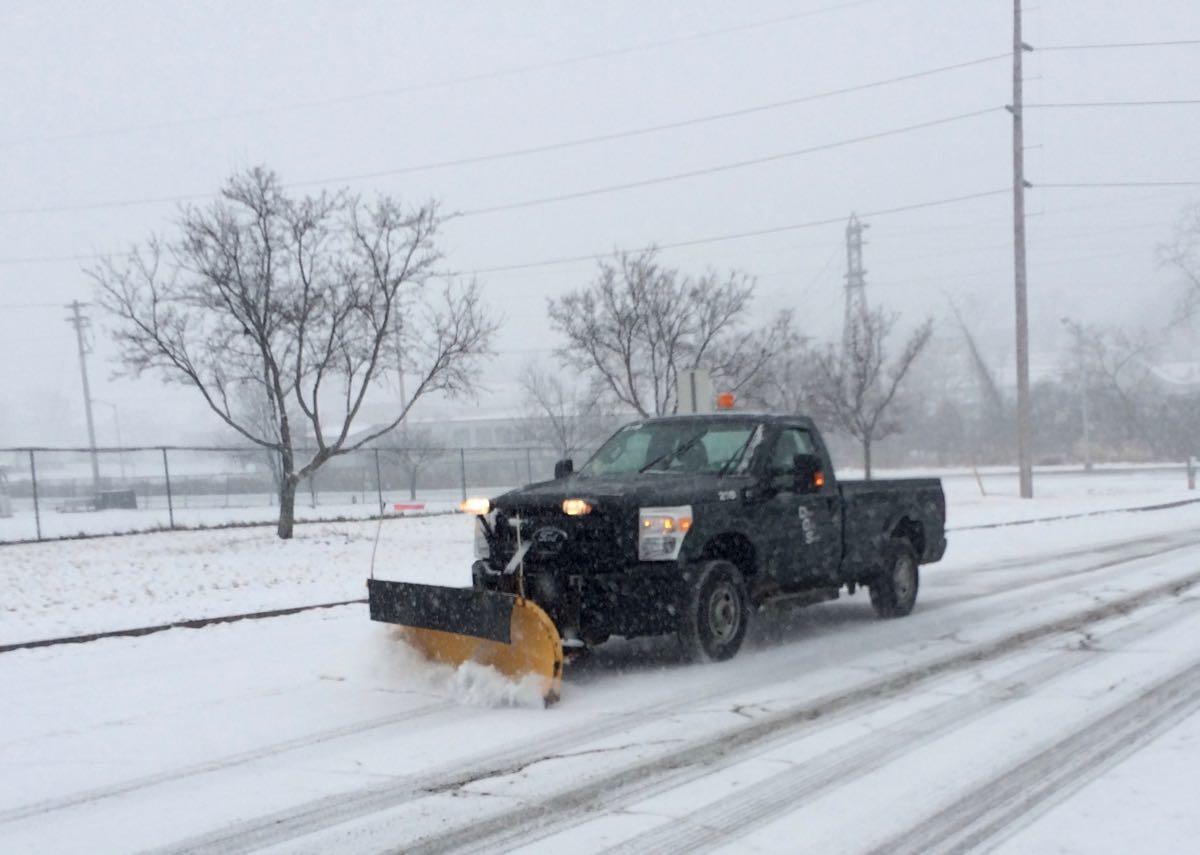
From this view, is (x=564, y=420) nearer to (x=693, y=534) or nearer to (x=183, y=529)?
(x=183, y=529)

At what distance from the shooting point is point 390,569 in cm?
1744

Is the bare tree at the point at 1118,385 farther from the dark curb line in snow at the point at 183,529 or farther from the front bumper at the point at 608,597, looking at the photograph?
the front bumper at the point at 608,597

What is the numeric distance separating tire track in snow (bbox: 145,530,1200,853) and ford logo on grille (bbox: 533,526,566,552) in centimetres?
149

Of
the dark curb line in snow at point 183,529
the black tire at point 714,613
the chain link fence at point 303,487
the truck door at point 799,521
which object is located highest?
the truck door at point 799,521

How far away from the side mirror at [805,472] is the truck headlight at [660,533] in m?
1.46

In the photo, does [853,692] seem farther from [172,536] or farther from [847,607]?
[172,536]

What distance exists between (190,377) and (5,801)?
17354 millimetres

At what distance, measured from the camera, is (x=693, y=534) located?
28.4ft

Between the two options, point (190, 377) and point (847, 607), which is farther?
point (190, 377)

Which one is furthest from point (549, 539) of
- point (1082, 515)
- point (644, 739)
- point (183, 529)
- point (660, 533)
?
point (1082, 515)

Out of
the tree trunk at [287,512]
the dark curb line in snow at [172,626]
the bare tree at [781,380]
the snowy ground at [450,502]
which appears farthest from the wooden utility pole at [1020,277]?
the dark curb line in snow at [172,626]

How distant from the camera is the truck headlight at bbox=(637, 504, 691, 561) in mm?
8500

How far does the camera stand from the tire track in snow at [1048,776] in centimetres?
498

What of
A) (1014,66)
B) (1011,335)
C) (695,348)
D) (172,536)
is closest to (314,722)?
(172,536)
